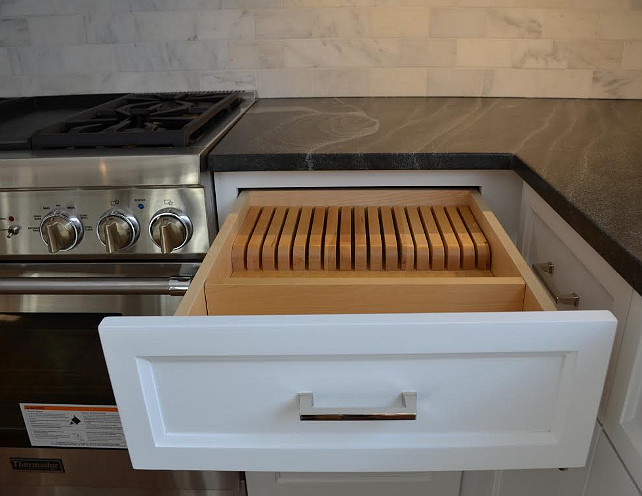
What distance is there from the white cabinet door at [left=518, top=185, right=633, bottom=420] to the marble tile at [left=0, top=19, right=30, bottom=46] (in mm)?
1347

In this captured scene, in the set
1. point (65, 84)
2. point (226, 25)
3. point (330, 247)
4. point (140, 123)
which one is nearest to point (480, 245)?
point (330, 247)

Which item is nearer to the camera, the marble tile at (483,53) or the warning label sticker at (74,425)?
the warning label sticker at (74,425)

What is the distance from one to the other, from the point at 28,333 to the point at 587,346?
39.1 inches

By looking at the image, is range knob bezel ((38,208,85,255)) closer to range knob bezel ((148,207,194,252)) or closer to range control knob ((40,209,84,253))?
range control knob ((40,209,84,253))

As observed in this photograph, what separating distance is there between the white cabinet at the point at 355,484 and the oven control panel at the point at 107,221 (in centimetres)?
46

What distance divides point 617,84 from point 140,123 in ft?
3.87

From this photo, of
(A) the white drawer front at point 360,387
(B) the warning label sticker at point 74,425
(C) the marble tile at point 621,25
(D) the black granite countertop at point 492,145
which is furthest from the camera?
(C) the marble tile at point 621,25

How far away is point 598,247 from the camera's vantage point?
0.60 meters

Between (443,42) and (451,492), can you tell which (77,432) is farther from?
(443,42)

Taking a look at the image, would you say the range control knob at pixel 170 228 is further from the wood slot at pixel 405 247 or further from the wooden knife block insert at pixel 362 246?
the wood slot at pixel 405 247

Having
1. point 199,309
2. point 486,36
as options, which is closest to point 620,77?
point 486,36

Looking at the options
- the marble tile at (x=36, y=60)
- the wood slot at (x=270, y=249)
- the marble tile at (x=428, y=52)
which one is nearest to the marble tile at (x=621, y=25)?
the marble tile at (x=428, y=52)

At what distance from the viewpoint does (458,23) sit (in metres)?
1.40

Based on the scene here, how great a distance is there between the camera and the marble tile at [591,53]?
139 centimetres
